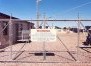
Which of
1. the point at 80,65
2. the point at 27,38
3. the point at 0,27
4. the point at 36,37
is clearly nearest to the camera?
the point at 80,65

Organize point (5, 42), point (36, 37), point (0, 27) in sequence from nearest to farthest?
point (36, 37), point (0, 27), point (5, 42)

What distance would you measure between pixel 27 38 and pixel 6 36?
458 centimetres

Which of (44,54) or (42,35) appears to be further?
(44,54)

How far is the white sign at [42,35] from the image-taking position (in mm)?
10989

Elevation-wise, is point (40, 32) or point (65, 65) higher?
point (40, 32)

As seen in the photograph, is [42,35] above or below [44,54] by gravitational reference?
above

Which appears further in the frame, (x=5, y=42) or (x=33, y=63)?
(x=5, y=42)

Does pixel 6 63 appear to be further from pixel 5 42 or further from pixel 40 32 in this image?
pixel 5 42

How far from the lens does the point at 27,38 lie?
77.4ft

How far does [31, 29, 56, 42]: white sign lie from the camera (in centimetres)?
1099

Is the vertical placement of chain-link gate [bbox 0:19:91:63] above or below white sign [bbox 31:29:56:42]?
below

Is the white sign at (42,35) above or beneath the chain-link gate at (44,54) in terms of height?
above

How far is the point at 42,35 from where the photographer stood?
11008 millimetres

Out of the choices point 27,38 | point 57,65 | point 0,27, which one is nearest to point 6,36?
point 0,27
